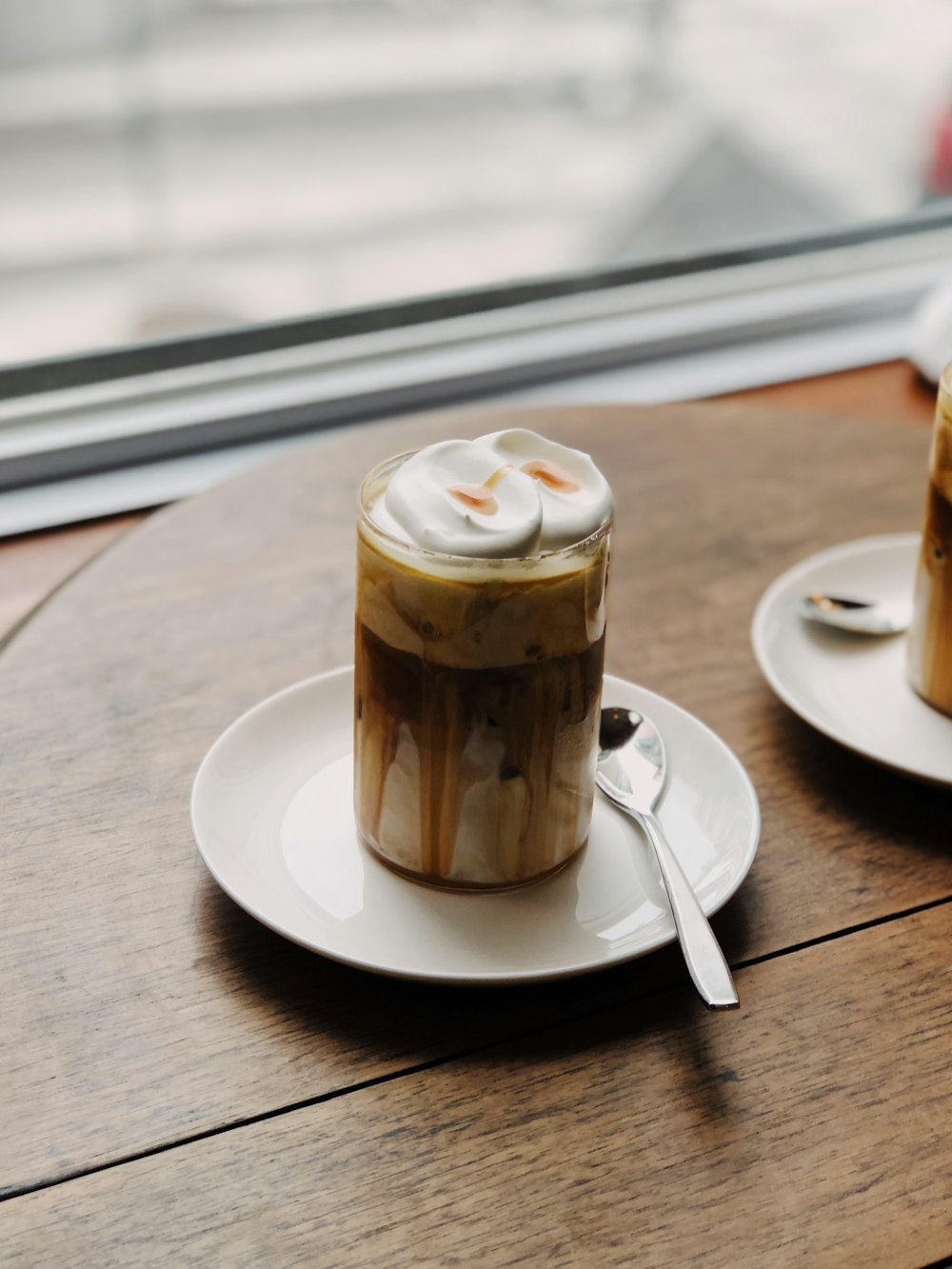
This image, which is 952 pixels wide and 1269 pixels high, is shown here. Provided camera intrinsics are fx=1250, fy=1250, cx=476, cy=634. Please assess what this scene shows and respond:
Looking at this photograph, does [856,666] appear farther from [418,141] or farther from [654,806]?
[418,141]

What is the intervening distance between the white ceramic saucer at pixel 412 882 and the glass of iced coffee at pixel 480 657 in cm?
2

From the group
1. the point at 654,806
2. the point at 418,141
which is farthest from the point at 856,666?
the point at 418,141

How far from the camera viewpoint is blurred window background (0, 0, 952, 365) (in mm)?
1822

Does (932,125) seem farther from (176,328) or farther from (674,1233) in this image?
(674,1233)

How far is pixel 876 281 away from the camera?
1558mm

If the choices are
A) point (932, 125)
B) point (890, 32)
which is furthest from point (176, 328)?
point (890, 32)

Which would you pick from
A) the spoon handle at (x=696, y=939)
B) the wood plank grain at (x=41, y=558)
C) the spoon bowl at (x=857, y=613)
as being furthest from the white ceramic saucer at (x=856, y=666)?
the wood plank grain at (x=41, y=558)

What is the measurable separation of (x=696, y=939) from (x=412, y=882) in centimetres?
12

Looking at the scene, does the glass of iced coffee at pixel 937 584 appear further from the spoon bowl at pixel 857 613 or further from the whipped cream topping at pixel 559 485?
the whipped cream topping at pixel 559 485

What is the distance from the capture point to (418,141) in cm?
255

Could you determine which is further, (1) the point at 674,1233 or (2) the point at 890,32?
(2) the point at 890,32

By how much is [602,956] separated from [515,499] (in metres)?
→ 0.17

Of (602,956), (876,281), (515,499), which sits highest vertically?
(515,499)

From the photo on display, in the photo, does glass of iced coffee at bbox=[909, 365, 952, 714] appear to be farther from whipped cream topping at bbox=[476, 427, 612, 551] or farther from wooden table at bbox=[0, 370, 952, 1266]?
whipped cream topping at bbox=[476, 427, 612, 551]
